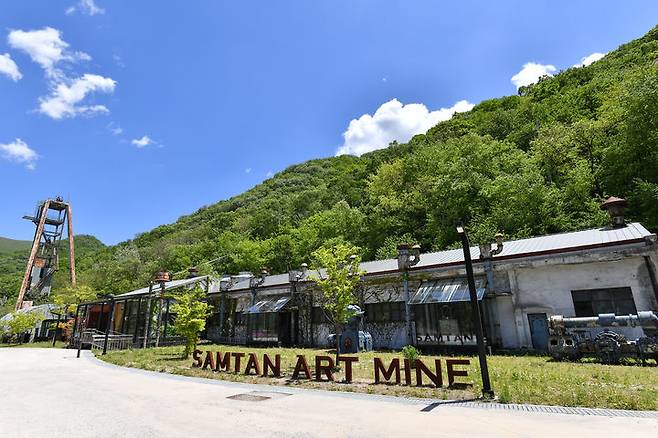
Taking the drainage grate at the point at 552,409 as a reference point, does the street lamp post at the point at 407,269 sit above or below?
above

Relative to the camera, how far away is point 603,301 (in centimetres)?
1612

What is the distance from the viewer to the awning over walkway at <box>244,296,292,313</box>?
86.6ft

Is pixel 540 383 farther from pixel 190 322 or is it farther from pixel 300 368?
pixel 190 322

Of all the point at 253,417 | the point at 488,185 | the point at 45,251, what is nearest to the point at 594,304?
the point at 253,417

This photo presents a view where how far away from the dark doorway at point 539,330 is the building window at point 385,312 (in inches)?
266

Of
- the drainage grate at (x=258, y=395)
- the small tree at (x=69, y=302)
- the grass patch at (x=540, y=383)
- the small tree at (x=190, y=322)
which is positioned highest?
the small tree at (x=69, y=302)

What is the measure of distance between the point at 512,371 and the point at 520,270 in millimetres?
7825

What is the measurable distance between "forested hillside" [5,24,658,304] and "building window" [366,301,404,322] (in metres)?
14.4

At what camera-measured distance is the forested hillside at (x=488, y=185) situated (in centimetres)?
3069

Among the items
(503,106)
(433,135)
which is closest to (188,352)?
(433,135)

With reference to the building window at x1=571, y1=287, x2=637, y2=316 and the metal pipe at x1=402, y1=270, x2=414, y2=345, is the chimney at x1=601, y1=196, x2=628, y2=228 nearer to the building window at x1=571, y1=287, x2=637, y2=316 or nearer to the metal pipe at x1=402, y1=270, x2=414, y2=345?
the building window at x1=571, y1=287, x2=637, y2=316

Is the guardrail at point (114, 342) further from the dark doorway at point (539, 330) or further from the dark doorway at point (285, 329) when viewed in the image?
the dark doorway at point (539, 330)

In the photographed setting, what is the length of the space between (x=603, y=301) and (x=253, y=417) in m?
16.1

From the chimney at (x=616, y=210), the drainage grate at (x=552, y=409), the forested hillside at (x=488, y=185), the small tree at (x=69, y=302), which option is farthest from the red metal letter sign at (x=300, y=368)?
the small tree at (x=69, y=302)
